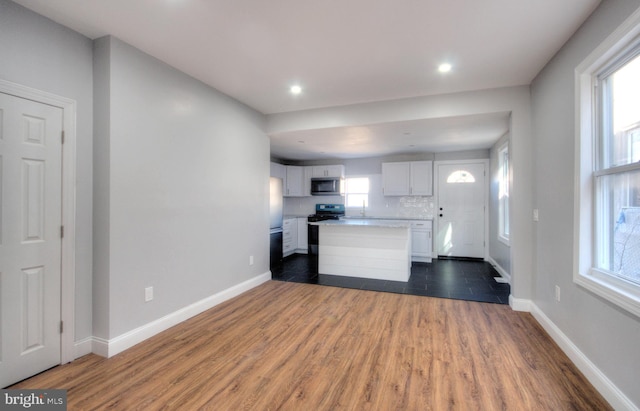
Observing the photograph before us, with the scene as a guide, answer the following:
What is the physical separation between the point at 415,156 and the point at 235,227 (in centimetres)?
439

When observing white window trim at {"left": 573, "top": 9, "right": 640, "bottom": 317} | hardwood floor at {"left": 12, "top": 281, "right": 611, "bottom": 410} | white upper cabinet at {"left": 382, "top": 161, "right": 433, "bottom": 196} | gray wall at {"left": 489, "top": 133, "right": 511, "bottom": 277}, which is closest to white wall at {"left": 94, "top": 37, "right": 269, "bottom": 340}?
hardwood floor at {"left": 12, "top": 281, "right": 611, "bottom": 410}

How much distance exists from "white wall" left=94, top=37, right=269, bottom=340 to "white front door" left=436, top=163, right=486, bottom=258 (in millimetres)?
4350

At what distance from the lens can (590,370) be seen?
194 centimetres

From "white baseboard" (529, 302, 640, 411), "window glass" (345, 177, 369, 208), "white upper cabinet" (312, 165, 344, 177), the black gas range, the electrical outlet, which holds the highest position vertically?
"white upper cabinet" (312, 165, 344, 177)

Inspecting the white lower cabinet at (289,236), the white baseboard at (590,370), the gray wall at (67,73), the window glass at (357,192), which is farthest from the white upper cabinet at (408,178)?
the gray wall at (67,73)

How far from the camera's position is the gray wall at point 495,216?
460cm

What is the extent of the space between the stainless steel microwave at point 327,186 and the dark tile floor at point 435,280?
71.0 inches

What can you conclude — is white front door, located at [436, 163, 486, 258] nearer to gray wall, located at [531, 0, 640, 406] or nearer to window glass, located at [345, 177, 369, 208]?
window glass, located at [345, 177, 369, 208]

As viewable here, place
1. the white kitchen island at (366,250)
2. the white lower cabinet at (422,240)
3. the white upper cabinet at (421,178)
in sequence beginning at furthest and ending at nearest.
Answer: the white upper cabinet at (421,178) → the white lower cabinet at (422,240) → the white kitchen island at (366,250)

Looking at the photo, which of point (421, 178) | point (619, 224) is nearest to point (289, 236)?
point (421, 178)

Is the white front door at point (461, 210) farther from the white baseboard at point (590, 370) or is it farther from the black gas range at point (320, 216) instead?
the white baseboard at point (590, 370)

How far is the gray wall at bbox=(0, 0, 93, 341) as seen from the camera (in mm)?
1911

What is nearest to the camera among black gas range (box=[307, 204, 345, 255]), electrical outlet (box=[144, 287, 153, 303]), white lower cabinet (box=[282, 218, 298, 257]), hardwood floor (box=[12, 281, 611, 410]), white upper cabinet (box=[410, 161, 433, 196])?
A: hardwood floor (box=[12, 281, 611, 410])

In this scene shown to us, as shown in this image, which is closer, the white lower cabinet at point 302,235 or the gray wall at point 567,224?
the gray wall at point 567,224
